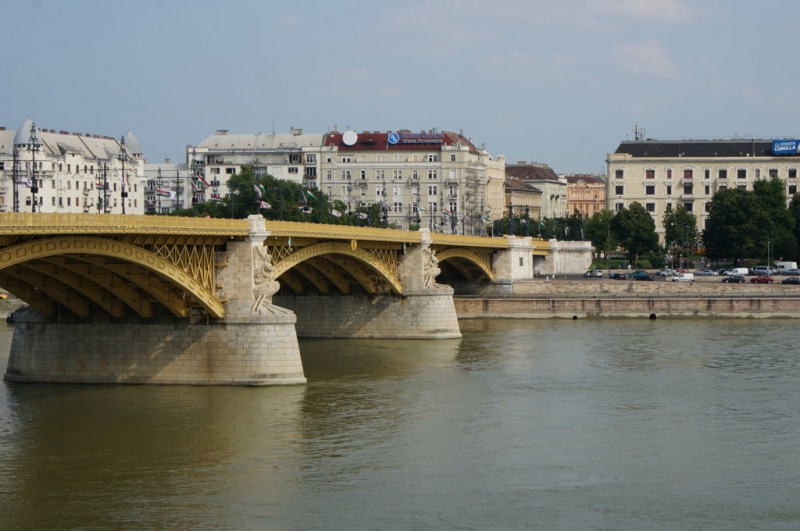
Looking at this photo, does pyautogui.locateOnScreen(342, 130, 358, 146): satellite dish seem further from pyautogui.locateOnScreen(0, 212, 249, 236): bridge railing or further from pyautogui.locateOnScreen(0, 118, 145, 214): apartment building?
pyautogui.locateOnScreen(0, 212, 249, 236): bridge railing

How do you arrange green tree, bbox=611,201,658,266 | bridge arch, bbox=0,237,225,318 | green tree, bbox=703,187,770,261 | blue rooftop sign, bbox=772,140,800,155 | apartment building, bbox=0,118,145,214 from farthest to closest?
blue rooftop sign, bbox=772,140,800,155, green tree, bbox=611,201,658,266, green tree, bbox=703,187,770,261, apartment building, bbox=0,118,145,214, bridge arch, bbox=0,237,225,318

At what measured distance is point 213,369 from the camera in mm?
55250

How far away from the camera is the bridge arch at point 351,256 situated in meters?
63.8

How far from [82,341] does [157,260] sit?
6.35 metres

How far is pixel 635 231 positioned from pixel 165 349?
323 ft

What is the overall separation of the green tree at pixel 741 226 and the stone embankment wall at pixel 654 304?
3343 cm

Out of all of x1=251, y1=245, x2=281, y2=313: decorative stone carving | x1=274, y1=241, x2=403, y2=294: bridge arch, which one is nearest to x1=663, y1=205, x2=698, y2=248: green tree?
x1=274, y1=241, x2=403, y2=294: bridge arch

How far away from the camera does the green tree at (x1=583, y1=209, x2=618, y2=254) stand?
507 feet

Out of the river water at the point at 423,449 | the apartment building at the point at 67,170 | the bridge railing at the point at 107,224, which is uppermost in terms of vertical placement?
the apartment building at the point at 67,170

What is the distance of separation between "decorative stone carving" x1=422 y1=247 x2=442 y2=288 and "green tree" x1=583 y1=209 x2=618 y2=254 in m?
72.0

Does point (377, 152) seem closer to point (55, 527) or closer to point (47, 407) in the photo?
point (47, 407)

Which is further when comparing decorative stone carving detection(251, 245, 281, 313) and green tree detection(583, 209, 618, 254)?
green tree detection(583, 209, 618, 254)

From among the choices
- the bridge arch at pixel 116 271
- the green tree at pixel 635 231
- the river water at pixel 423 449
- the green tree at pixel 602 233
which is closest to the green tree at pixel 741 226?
the green tree at pixel 635 231

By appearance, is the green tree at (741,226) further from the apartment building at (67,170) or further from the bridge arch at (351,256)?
the bridge arch at (351,256)
